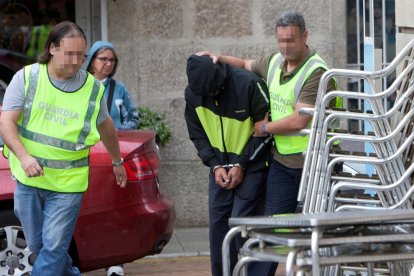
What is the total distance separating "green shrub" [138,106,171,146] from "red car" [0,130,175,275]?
3385 mm

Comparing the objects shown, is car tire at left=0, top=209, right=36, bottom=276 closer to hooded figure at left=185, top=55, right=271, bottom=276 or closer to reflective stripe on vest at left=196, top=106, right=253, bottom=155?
hooded figure at left=185, top=55, right=271, bottom=276

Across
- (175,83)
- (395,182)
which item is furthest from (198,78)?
(175,83)

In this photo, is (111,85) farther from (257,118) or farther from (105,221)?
(257,118)

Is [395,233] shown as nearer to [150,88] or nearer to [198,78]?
[198,78]

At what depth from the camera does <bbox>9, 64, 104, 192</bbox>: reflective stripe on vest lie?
20.8 ft

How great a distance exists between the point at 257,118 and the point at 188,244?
367 cm

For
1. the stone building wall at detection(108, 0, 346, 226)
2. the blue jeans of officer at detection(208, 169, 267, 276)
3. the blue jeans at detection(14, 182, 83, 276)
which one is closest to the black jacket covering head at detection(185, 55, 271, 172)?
the blue jeans of officer at detection(208, 169, 267, 276)

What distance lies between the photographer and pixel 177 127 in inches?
456

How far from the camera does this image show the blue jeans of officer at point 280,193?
6836 mm

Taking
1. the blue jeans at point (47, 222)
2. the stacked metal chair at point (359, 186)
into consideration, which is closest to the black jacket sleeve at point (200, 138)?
the blue jeans at point (47, 222)

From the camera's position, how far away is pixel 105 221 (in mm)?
7629

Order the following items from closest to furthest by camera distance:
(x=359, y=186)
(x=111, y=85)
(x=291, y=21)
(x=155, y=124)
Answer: (x=359, y=186) < (x=291, y=21) < (x=111, y=85) < (x=155, y=124)

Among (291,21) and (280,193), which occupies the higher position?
(291,21)

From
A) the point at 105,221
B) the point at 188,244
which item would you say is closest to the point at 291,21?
the point at 105,221
